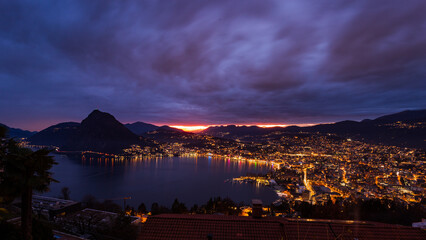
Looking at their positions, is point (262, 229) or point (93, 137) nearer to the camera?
point (262, 229)

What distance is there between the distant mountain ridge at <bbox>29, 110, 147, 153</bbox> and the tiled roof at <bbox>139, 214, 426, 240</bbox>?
83.8 metres

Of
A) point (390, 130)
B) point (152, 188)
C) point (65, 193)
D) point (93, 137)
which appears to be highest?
point (390, 130)

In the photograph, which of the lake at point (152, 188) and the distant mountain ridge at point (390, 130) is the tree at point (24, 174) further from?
the distant mountain ridge at point (390, 130)

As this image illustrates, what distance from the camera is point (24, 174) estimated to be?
386 centimetres

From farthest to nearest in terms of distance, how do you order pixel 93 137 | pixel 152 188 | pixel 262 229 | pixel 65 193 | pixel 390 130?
pixel 93 137, pixel 390 130, pixel 152 188, pixel 65 193, pixel 262 229

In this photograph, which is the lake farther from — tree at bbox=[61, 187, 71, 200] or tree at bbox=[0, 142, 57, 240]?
tree at bbox=[0, 142, 57, 240]

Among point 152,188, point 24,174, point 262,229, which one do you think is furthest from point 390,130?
point 24,174

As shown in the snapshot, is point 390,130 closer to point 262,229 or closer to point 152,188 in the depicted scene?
point 152,188

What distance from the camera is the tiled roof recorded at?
3641 millimetres

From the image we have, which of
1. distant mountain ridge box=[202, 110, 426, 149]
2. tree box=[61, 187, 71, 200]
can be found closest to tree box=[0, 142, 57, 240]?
tree box=[61, 187, 71, 200]

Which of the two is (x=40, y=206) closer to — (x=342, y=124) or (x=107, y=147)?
(x=107, y=147)

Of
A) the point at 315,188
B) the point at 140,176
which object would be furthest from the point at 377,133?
the point at 140,176

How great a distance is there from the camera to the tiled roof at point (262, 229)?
11.9 ft

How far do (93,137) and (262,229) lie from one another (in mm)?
101422
